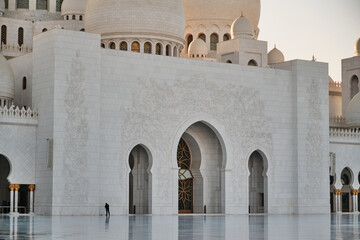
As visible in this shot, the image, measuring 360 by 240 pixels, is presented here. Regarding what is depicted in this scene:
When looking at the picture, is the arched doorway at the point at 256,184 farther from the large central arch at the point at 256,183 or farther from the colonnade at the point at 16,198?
the colonnade at the point at 16,198

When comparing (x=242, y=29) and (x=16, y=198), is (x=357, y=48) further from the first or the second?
(x=16, y=198)

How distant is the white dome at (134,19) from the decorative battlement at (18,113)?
524cm

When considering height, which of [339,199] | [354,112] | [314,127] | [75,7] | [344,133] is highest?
[75,7]

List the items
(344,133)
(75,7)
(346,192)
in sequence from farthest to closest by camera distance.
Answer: (75,7)
(346,192)
(344,133)

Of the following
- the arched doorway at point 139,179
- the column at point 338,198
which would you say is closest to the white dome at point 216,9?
the column at point 338,198

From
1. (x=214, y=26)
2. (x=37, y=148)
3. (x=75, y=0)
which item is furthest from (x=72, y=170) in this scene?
(x=214, y=26)

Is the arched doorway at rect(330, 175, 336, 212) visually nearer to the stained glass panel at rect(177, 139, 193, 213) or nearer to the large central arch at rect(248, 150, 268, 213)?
the large central arch at rect(248, 150, 268, 213)

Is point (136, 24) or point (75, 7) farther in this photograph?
point (75, 7)

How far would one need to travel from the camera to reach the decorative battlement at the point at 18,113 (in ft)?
78.0

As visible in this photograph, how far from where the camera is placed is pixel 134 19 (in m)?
28.0

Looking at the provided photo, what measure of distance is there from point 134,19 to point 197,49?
604 centimetres

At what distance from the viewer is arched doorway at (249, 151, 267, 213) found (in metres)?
29.2

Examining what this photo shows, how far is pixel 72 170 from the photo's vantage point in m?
23.9

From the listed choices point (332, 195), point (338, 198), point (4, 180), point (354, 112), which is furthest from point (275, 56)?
point (4, 180)
